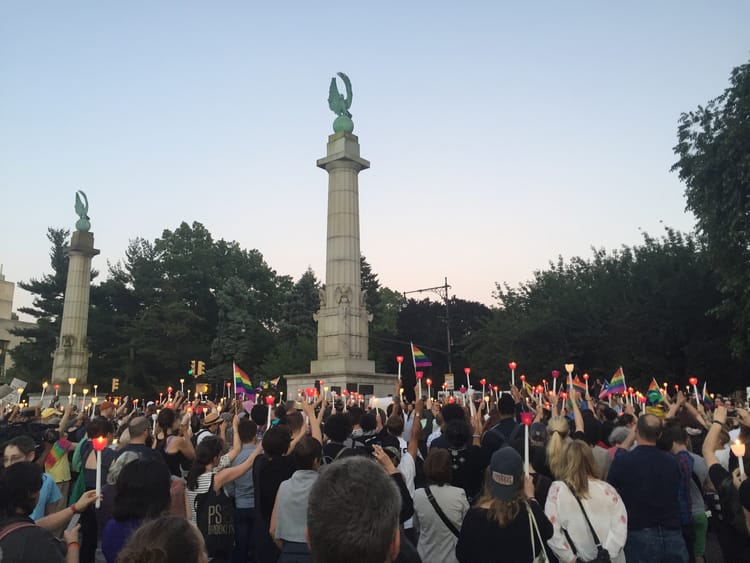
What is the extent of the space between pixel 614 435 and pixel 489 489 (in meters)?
3.70

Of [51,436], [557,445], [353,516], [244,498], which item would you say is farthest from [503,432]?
[51,436]

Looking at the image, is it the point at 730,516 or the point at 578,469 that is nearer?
the point at 578,469

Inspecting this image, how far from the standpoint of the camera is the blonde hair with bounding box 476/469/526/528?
4.19m

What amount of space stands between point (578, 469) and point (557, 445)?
828 millimetres

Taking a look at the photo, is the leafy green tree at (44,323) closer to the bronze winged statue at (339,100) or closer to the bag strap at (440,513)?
the bronze winged statue at (339,100)

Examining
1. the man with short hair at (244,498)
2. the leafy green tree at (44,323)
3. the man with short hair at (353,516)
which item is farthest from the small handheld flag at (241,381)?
the leafy green tree at (44,323)

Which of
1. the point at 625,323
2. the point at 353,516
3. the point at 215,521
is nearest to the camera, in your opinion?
the point at 353,516

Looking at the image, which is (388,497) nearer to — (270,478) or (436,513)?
(436,513)

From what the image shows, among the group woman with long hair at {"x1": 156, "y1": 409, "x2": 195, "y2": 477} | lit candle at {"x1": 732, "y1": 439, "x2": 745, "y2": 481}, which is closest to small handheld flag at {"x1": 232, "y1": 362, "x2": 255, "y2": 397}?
woman with long hair at {"x1": 156, "y1": 409, "x2": 195, "y2": 477}

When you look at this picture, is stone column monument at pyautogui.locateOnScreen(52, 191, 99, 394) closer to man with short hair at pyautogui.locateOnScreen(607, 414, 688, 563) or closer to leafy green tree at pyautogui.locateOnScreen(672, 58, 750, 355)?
leafy green tree at pyautogui.locateOnScreen(672, 58, 750, 355)

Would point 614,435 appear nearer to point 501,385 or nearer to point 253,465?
point 253,465

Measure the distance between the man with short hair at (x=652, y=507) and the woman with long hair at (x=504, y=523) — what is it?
182 centimetres

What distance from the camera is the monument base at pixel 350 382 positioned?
25.3 m

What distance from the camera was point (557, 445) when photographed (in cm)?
569
